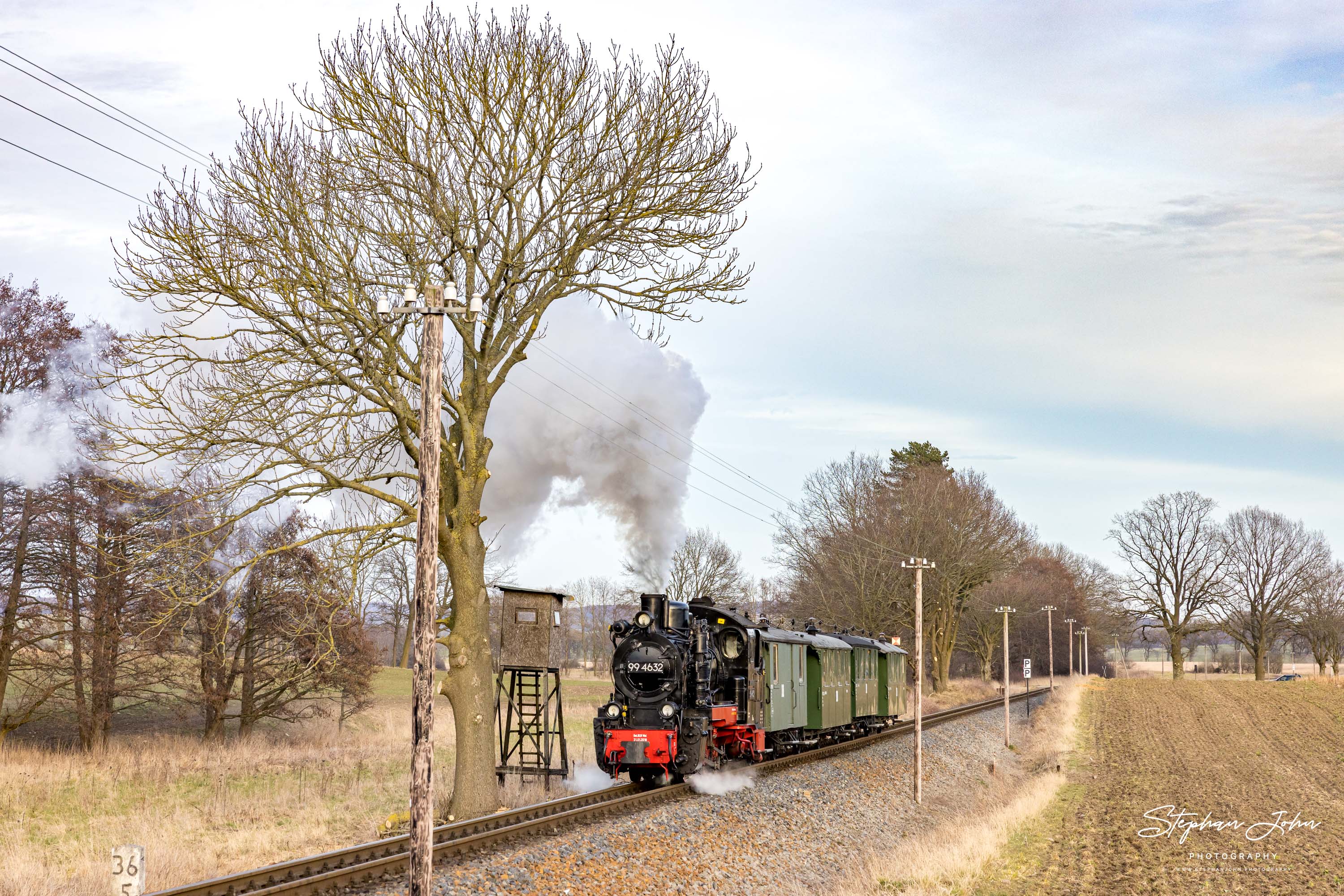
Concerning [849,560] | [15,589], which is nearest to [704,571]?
[849,560]

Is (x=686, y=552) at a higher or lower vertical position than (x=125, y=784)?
higher

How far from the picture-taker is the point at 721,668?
22.7 meters

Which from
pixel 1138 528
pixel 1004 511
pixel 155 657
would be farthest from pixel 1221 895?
pixel 1138 528

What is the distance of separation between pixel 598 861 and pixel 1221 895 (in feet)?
32.0

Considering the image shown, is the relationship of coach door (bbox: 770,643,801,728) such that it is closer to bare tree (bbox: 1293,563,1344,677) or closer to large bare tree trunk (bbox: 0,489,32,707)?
large bare tree trunk (bbox: 0,489,32,707)

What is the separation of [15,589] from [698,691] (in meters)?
15.3

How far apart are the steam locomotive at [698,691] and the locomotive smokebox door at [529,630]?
132 centimetres

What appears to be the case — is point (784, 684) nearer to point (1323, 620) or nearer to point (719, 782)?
point (719, 782)

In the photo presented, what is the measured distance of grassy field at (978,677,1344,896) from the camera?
17.6m

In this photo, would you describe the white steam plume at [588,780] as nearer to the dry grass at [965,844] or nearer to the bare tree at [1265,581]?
the dry grass at [965,844]

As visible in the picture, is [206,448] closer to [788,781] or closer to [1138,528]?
[788,781]

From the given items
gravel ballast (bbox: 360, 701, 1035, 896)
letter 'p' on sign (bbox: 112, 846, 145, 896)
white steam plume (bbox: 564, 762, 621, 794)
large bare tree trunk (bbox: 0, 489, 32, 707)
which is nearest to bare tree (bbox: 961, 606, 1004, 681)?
gravel ballast (bbox: 360, 701, 1035, 896)

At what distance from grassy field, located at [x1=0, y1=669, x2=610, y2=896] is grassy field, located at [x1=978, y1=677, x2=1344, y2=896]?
1034cm

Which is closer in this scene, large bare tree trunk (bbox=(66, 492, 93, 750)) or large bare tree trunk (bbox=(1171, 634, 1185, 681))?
large bare tree trunk (bbox=(66, 492, 93, 750))
